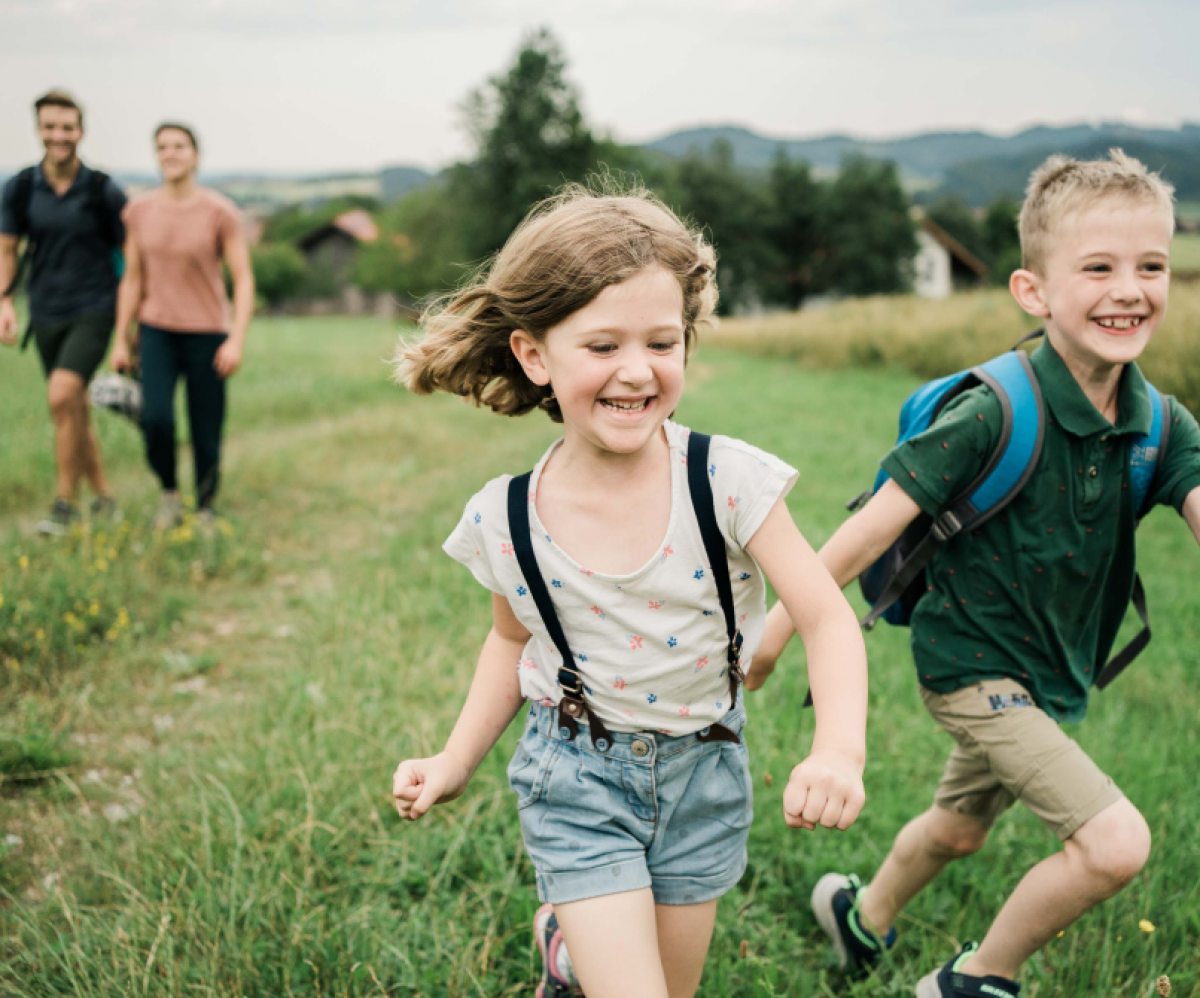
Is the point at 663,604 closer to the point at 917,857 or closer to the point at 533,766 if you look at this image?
the point at 533,766

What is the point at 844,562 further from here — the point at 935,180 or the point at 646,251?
the point at 935,180

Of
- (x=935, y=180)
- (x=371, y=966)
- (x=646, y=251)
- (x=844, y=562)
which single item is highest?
(x=935, y=180)

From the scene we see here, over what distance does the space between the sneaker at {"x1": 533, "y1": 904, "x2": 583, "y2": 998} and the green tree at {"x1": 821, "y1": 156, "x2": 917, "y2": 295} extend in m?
62.7

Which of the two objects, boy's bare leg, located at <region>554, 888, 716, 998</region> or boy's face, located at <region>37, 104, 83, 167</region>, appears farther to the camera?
boy's face, located at <region>37, 104, 83, 167</region>

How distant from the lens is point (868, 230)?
202ft

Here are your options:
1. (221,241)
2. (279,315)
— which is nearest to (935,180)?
(279,315)

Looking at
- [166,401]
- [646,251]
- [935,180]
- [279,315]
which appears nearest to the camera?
[646,251]

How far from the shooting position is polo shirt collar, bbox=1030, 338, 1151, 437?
2.17 metres

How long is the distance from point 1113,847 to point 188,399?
5618 mm

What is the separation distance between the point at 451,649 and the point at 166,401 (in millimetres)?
2874

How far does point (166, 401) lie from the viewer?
5.97m

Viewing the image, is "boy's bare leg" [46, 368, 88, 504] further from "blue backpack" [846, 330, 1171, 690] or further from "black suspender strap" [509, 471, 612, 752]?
"blue backpack" [846, 330, 1171, 690]

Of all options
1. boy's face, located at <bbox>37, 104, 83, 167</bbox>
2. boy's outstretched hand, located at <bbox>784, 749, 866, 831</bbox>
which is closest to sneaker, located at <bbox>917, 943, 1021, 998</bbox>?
boy's outstretched hand, located at <bbox>784, 749, 866, 831</bbox>

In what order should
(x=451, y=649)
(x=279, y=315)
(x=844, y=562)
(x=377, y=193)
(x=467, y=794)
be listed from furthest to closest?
(x=377, y=193)
(x=279, y=315)
(x=451, y=649)
(x=467, y=794)
(x=844, y=562)
